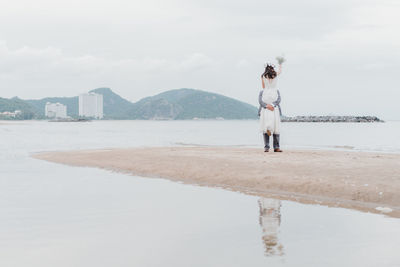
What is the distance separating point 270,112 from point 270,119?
36cm

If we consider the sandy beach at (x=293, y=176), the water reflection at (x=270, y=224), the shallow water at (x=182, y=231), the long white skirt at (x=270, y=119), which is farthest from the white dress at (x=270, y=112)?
the water reflection at (x=270, y=224)

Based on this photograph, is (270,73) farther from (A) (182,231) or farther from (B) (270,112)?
(A) (182,231)

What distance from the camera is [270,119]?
69.0 ft

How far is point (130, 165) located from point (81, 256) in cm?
1378

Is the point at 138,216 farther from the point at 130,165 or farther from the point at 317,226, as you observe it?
the point at 130,165

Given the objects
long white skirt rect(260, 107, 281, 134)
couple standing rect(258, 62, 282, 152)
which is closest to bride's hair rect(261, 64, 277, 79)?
couple standing rect(258, 62, 282, 152)

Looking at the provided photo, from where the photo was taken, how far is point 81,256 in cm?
639

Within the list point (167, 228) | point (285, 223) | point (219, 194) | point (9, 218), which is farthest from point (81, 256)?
point (219, 194)

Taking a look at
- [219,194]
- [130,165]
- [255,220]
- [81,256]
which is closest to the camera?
[81,256]

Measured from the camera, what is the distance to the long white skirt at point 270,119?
20984 mm

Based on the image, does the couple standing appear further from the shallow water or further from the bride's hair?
the shallow water

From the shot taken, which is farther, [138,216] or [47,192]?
[47,192]

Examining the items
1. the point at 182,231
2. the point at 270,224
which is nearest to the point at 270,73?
the point at 270,224

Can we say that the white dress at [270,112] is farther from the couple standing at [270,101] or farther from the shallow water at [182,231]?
the shallow water at [182,231]
